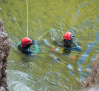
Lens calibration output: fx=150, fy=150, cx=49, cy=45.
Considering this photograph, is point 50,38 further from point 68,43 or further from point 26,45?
point 26,45

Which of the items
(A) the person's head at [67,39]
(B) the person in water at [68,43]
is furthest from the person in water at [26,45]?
(A) the person's head at [67,39]

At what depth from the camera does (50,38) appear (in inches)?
299

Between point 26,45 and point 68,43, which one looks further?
point 68,43

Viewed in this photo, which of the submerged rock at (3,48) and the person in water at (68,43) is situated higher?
the submerged rock at (3,48)

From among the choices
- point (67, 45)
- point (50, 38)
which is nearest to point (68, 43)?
point (67, 45)

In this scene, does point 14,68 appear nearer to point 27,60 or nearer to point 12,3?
point 27,60

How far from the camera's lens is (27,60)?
Result: 245 inches

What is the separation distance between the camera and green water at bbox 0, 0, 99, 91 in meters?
5.10

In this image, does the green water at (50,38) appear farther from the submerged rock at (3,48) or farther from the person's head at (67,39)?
the submerged rock at (3,48)

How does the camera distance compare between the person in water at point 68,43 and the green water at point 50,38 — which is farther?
the person in water at point 68,43

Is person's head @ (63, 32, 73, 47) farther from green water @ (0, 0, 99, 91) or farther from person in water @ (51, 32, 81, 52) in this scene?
green water @ (0, 0, 99, 91)

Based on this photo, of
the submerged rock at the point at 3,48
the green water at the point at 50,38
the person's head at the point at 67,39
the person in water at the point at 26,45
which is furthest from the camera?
the person's head at the point at 67,39

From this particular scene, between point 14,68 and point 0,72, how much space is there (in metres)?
2.22

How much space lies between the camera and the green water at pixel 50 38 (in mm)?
5098
